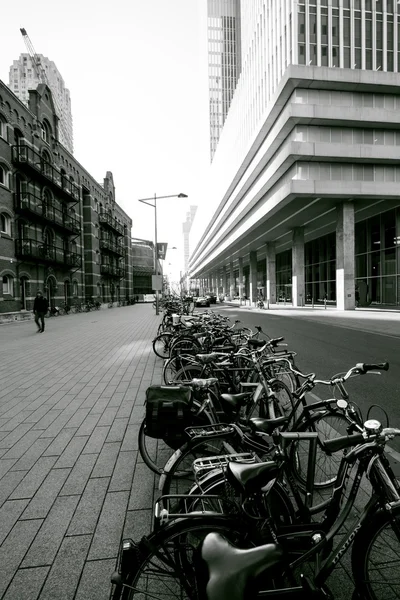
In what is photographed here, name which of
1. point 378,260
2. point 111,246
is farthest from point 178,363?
point 111,246

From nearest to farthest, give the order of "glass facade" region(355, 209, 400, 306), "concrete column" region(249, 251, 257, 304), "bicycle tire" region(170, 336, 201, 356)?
1. "bicycle tire" region(170, 336, 201, 356)
2. "glass facade" region(355, 209, 400, 306)
3. "concrete column" region(249, 251, 257, 304)

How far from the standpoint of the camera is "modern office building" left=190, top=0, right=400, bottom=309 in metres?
25.0

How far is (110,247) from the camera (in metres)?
45.3

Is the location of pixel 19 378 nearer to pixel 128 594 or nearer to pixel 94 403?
pixel 94 403

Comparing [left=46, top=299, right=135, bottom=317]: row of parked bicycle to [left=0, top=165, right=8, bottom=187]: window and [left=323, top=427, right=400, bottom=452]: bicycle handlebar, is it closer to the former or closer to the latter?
[left=0, top=165, right=8, bottom=187]: window

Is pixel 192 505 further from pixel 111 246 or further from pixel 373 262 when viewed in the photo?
pixel 111 246

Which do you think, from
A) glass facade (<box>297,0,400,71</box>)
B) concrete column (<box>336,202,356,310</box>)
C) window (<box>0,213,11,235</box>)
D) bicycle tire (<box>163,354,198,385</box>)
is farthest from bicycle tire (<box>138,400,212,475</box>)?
glass facade (<box>297,0,400,71</box>)

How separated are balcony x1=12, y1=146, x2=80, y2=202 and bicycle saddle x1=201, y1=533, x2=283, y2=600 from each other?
26395 mm

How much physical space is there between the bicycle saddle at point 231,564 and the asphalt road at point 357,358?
3.21m

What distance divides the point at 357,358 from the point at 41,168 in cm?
2615

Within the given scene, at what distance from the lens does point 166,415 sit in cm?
269

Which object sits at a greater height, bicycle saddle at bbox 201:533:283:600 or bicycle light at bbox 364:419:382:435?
bicycle light at bbox 364:419:382:435

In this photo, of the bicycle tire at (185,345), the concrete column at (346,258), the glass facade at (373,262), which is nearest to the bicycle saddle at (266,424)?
the bicycle tire at (185,345)

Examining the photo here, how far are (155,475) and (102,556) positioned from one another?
1.03 m
